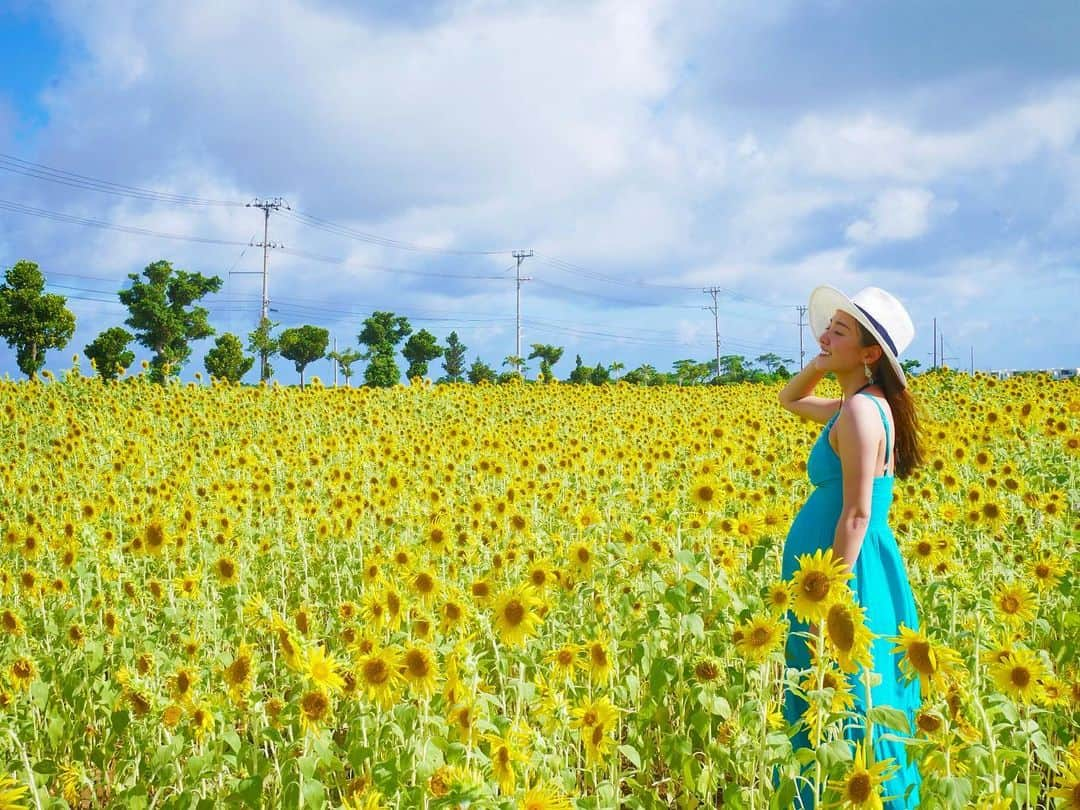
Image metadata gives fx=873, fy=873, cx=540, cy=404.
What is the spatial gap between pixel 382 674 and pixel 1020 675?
181 centimetres

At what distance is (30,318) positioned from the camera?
98.2 feet

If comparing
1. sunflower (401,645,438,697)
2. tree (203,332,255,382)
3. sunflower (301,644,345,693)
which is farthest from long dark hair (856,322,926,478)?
tree (203,332,255,382)

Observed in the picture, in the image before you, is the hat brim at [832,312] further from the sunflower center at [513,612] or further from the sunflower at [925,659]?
the sunflower center at [513,612]

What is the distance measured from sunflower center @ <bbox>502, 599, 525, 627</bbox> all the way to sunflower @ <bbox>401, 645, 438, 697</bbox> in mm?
372

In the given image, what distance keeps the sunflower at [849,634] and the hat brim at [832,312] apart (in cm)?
147

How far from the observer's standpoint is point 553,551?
481 cm

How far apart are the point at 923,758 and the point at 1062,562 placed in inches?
115

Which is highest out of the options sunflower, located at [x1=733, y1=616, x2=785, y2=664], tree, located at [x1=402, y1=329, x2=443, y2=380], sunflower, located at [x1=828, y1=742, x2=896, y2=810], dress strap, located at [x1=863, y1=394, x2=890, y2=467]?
tree, located at [x1=402, y1=329, x2=443, y2=380]

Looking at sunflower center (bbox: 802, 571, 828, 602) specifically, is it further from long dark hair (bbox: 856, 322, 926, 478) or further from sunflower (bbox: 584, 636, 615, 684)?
long dark hair (bbox: 856, 322, 926, 478)

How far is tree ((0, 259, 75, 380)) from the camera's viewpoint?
29.8 meters

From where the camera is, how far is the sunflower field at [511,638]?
91.0 inches

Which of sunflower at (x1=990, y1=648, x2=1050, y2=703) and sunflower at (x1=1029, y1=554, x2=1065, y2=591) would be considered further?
sunflower at (x1=1029, y1=554, x2=1065, y2=591)

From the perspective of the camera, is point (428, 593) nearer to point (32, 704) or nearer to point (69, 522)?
point (32, 704)

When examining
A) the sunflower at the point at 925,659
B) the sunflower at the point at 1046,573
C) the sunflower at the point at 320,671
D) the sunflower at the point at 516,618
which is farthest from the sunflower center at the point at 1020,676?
the sunflower at the point at 320,671
